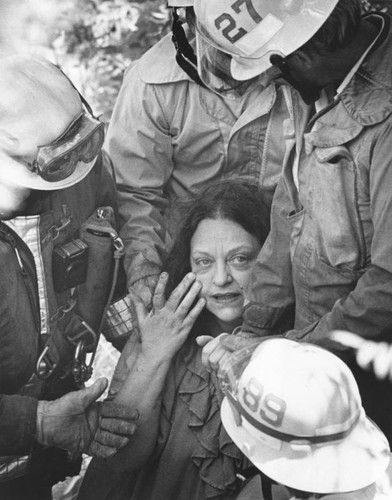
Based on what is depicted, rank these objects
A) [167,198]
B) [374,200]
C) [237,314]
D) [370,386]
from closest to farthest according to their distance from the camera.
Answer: [374,200]
[370,386]
[237,314]
[167,198]

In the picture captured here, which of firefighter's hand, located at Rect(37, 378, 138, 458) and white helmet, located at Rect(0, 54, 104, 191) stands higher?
white helmet, located at Rect(0, 54, 104, 191)

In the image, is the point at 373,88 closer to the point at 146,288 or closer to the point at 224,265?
the point at 224,265

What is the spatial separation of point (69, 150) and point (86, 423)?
3.21 feet

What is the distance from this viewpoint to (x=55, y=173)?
10.4ft

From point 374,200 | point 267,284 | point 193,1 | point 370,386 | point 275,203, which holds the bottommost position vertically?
point 370,386

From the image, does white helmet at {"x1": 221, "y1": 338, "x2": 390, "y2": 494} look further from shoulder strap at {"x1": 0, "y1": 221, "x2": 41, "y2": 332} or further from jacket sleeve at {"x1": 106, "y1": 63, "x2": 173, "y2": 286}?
jacket sleeve at {"x1": 106, "y1": 63, "x2": 173, "y2": 286}

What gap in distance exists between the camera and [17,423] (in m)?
3.11

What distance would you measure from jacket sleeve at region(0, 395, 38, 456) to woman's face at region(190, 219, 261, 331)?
0.76 metres

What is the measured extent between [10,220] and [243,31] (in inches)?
40.1

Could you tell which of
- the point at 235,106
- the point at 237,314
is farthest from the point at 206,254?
the point at 235,106

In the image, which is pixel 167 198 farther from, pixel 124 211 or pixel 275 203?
pixel 275 203

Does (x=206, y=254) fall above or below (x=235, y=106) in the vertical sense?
below

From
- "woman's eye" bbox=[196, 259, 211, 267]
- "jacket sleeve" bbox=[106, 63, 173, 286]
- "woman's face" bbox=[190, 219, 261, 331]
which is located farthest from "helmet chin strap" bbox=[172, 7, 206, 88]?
"woman's eye" bbox=[196, 259, 211, 267]

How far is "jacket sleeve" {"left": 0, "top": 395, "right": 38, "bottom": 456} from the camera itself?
10.1 ft
